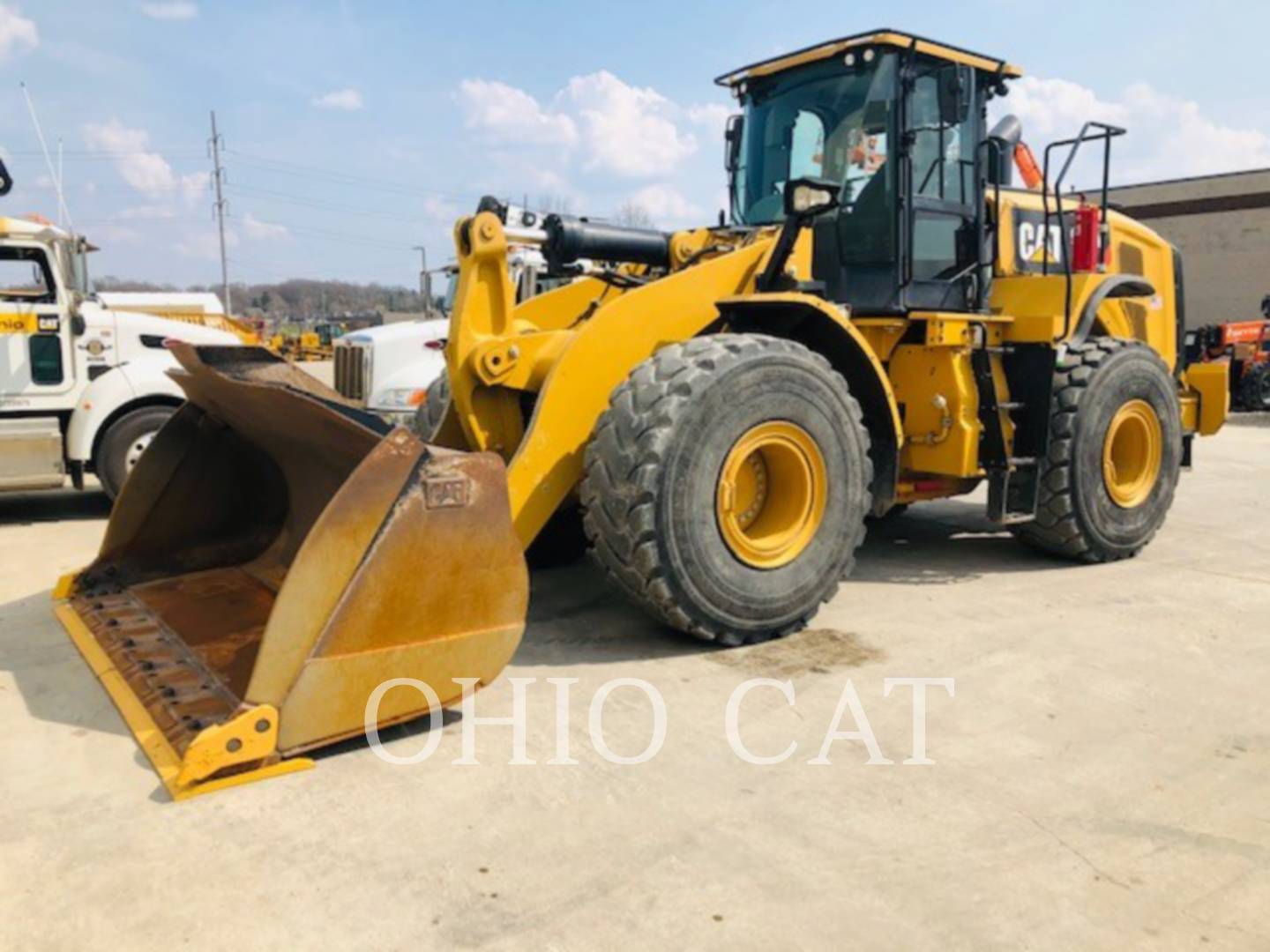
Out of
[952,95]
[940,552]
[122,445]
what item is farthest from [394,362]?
[952,95]

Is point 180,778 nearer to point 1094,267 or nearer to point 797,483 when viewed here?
point 797,483

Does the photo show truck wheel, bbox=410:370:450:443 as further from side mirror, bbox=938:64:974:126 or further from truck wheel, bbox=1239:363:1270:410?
truck wheel, bbox=1239:363:1270:410

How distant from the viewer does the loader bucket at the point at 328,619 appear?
10.6ft

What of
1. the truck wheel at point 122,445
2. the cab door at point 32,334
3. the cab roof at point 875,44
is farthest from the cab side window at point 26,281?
the cab roof at point 875,44

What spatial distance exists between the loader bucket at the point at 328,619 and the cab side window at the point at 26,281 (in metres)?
4.39

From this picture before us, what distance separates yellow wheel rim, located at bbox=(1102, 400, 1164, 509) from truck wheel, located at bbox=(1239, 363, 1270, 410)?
15.1 meters

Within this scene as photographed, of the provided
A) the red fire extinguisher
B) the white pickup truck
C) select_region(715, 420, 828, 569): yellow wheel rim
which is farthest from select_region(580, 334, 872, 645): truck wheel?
the white pickup truck

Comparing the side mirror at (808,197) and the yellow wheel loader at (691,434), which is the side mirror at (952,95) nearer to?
the yellow wheel loader at (691,434)

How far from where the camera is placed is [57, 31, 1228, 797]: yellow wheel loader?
3.40m

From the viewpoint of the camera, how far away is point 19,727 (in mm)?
3746

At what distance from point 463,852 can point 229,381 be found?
2376 millimetres

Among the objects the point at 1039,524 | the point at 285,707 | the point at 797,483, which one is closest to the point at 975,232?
the point at 1039,524

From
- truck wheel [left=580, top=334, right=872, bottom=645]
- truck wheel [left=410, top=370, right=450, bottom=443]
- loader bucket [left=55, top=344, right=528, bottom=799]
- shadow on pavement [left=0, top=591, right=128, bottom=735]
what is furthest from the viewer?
truck wheel [left=410, top=370, right=450, bottom=443]

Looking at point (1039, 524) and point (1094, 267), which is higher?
point (1094, 267)
